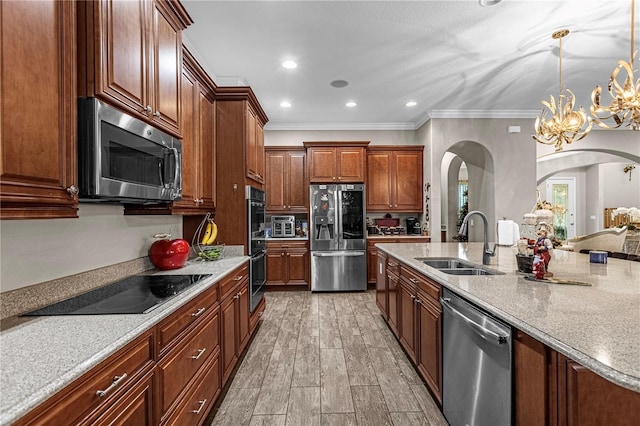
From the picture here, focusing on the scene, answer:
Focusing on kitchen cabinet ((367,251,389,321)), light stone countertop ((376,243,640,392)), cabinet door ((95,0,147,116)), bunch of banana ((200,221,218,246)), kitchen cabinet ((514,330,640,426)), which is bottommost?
kitchen cabinet ((367,251,389,321))

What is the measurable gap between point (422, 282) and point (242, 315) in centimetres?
159

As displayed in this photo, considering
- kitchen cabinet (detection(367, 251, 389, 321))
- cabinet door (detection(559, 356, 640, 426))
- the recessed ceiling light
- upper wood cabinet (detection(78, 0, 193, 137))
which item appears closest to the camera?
cabinet door (detection(559, 356, 640, 426))

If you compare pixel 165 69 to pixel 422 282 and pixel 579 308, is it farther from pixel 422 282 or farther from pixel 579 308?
pixel 579 308

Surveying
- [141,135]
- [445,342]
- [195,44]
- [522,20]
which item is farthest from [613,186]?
[141,135]

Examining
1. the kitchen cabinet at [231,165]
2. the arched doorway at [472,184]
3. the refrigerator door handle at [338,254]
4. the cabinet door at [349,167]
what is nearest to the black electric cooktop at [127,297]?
the kitchen cabinet at [231,165]

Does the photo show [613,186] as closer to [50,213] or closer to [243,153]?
[243,153]

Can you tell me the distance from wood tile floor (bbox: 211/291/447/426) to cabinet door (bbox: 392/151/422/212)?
2.45 m

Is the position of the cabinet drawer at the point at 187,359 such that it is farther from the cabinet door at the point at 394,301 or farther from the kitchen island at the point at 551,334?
the cabinet door at the point at 394,301

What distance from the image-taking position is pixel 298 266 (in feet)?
17.4

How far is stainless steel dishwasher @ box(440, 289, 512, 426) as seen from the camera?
51.3 inches

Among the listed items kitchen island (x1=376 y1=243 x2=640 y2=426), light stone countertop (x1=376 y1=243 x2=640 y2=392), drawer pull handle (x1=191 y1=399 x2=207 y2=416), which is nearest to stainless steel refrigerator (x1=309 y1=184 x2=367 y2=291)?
kitchen island (x1=376 y1=243 x2=640 y2=426)

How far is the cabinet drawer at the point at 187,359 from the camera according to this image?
134 centimetres

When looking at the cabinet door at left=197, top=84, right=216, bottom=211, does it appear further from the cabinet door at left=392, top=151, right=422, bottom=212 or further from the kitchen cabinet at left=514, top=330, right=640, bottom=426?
the cabinet door at left=392, top=151, right=422, bottom=212

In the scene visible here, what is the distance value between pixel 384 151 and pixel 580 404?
4955 mm
